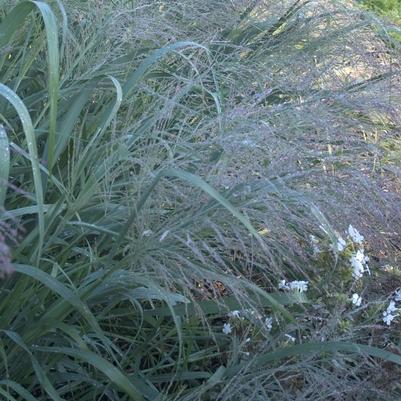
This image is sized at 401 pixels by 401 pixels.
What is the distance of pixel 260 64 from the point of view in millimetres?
2486

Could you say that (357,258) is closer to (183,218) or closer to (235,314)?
(235,314)

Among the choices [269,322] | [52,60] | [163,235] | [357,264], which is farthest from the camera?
[357,264]

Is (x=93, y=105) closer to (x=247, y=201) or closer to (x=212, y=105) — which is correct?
(x=212, y=105)

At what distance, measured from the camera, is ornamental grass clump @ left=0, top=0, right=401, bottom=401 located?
171cm

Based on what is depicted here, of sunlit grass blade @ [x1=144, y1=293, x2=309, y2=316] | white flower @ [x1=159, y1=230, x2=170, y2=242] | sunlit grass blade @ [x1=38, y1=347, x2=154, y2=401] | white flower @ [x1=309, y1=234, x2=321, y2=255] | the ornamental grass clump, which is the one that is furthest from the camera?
white flower @ [x1=309, y1=234, x2=321, y2=255]

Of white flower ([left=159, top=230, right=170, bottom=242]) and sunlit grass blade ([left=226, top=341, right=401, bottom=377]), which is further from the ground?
white flower ([left=159, top=230, right=170, bottom=242])

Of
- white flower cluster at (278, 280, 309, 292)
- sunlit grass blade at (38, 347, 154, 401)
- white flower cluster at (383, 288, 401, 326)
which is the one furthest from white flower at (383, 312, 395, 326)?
sunlit grass blade at (38, 347, 154, 401)

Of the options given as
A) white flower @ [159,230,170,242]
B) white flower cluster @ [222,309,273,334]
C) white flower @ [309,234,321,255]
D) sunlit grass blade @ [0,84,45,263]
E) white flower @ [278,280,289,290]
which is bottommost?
white flower cluster @ [222,309,273,334]

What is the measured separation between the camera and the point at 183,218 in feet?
5.43

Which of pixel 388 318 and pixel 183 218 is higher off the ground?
pixel 183 218

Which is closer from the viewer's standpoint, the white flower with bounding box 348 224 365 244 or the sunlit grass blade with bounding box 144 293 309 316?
the sunlit grass blade with bounding box 144 293 309 316

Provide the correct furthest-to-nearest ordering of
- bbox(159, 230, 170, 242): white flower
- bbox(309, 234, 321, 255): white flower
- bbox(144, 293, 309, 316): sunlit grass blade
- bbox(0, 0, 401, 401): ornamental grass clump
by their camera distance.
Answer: bbox(309, 234, 321, 255): white flower, bbox(144, 293, 309, 316): sunlit grass blade, bbox(0, 0, 401, 401): ornamental grass clump, bbox(159, 230, 170, 242): white flower

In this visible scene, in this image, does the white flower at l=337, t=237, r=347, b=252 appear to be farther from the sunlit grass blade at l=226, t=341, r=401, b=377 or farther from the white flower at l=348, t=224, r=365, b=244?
the sunlit grass blade at l=226, t=341, r=401, b=377

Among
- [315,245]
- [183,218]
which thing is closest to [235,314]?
[315,245]
